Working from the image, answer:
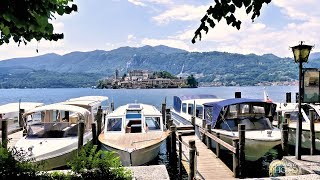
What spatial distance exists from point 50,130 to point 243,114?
35.3ft

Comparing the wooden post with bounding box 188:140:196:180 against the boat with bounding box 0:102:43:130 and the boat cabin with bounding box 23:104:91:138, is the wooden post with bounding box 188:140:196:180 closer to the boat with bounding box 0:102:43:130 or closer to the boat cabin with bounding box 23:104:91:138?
the boat cabin with bounding box 23:104:91:138

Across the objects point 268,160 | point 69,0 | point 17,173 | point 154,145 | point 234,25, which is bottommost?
point 268,160

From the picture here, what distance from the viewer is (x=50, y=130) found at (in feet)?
57.6

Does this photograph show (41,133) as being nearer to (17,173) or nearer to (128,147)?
(128,147)

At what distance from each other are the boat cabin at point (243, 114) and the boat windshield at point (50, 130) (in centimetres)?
826

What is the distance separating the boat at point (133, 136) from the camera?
15.5 m

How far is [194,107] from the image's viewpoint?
26250 mm

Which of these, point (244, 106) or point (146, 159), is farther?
point (244, 106)

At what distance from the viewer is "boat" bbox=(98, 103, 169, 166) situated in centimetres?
1545

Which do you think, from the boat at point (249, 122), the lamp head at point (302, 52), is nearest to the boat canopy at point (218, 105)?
the boat at point (249, 122)

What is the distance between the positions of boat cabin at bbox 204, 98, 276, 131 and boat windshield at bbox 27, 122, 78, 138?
826cm

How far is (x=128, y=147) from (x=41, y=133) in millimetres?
5034

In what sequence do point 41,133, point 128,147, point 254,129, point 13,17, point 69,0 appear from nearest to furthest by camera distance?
point 13,17
point 69,0
point 128,147
point 41,133
point 254,129

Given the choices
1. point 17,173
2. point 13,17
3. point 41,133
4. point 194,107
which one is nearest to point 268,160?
point 194,107
